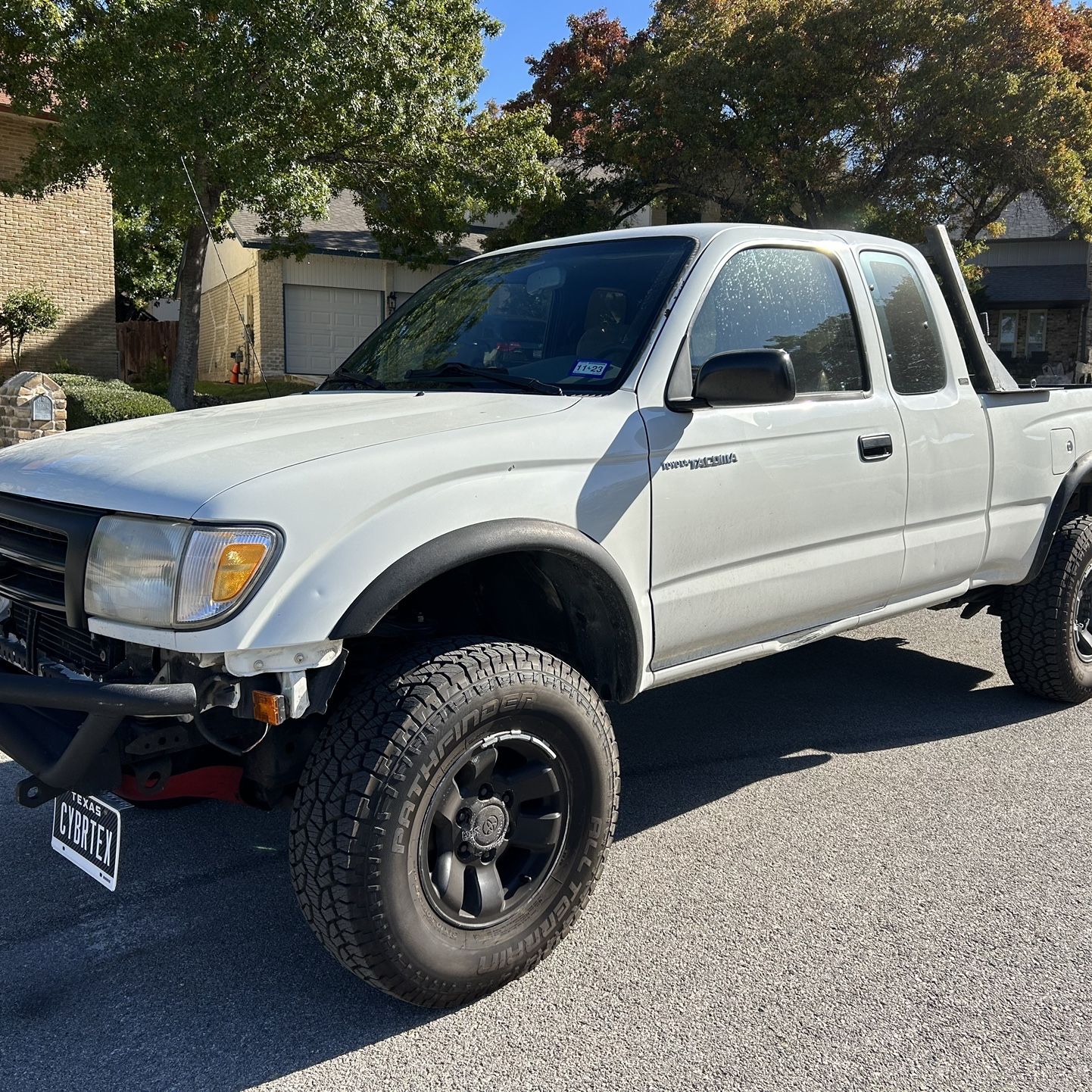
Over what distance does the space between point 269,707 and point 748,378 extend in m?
1.61

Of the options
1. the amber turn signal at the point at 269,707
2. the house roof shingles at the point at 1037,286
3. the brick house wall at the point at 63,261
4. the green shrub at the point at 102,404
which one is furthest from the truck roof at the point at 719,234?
the house roof shingles at the point at 1037,286

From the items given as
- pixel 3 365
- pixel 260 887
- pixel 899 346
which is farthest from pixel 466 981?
pixel 3 365

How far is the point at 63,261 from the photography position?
20.6m

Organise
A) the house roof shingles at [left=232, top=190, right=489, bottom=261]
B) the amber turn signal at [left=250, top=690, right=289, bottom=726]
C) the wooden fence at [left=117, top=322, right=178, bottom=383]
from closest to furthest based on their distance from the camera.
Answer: the amber turn signal at [left=250, top=690, right=289, bottom=726] → the house roof shingles at [left=232, top=190, right=489, bottom=261] → the wooden fence at [left=117, top=322, right=178, bottom=383]

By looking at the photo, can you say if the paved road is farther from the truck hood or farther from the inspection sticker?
the inspection sticker

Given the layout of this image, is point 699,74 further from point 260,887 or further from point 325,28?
point 260,887

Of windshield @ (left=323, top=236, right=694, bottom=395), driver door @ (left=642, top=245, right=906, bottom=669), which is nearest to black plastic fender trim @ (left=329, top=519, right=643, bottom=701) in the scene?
driver door @ (left=642, top=245, right=906, bottom=669)

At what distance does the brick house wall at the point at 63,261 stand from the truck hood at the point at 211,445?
1832cm

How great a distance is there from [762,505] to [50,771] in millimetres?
2145

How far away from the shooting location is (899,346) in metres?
4.14

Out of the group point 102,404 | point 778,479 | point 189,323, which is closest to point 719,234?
point 778,479

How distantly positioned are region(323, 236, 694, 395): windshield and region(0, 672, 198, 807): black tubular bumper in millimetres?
1492

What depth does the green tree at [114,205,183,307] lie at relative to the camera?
33.8 metres

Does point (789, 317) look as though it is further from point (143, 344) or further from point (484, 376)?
point (143, 344)
